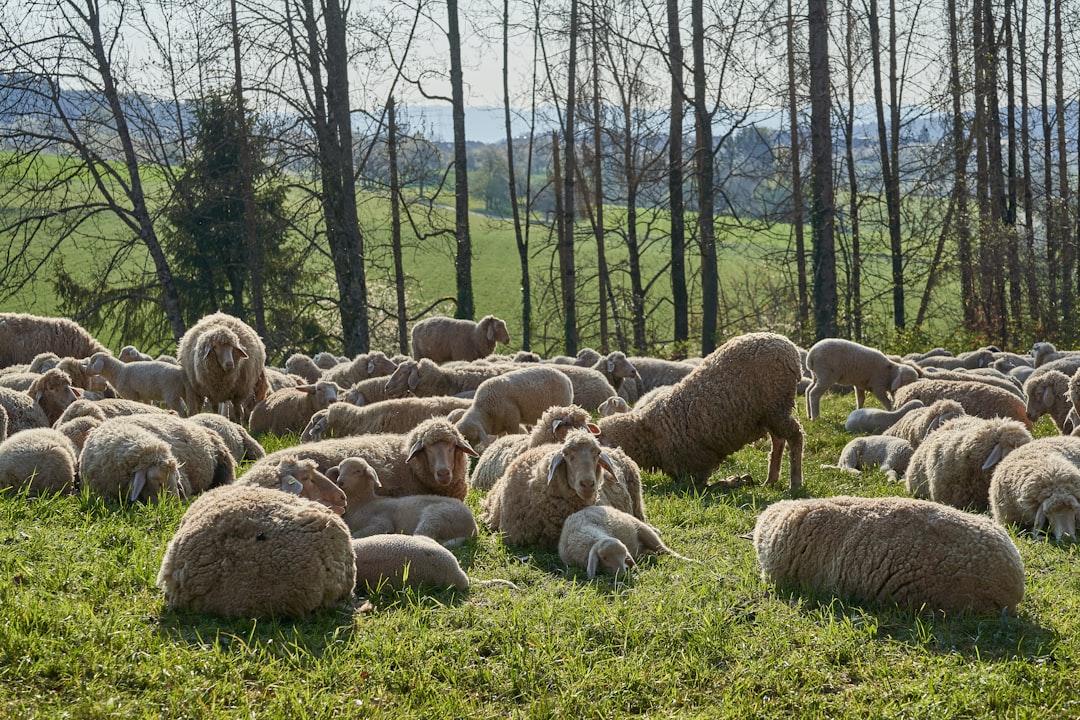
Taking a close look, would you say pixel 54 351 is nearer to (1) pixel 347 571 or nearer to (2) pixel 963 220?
(1) pixel 347 571

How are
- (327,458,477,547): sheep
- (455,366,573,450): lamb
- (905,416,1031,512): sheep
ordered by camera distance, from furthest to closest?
(455,366,573,450): lamb
(905,416,1031,512): sheep
(327,458,477,547): sheep

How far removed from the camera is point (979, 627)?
509 centimetres

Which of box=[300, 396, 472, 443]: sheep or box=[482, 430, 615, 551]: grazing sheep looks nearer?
box=[482, 430, 615, 551]: grazing sheep

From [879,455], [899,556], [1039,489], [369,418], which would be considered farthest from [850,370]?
[899,556]

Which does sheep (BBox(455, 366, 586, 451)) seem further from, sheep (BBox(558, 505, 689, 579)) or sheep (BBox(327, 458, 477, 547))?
sheep (BBox(558, 505, 689, 579))

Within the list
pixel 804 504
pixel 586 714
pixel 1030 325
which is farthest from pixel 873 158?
pixel 586 714

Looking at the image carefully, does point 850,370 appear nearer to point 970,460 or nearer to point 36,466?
point 970,460

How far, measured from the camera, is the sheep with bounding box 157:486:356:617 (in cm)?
523

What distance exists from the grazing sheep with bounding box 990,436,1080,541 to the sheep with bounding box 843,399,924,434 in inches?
168

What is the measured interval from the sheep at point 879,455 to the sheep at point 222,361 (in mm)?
7229

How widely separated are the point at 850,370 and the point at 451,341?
398 inches

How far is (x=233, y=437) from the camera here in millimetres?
9750

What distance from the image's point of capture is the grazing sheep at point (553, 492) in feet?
23.3

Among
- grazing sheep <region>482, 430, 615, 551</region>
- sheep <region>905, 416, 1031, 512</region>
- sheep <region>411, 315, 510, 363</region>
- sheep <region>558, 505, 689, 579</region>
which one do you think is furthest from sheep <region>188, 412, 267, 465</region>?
sheep <region>411, 315, 510, 363</region>
